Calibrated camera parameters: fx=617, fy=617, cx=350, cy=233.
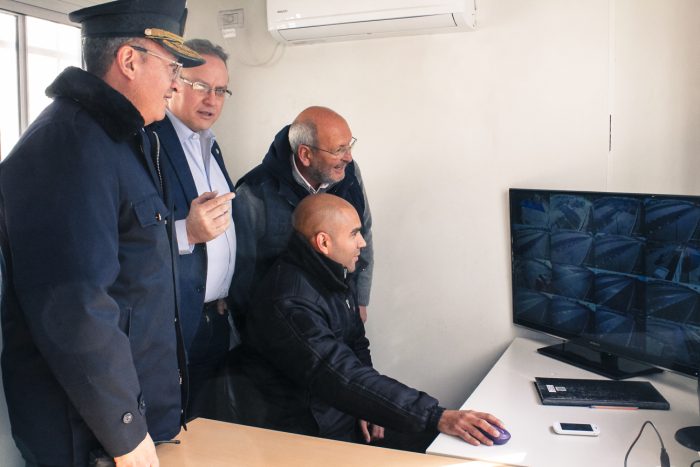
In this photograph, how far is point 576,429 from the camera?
4.88 ft

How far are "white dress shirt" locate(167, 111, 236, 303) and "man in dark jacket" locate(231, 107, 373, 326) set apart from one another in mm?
44

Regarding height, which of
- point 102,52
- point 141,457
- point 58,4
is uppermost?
point 58,4

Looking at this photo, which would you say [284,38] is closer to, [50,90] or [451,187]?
[451,187]

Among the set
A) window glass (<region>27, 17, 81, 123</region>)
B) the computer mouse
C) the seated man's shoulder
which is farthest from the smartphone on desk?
window glass (<region>27, 17, 81, 123</region>)

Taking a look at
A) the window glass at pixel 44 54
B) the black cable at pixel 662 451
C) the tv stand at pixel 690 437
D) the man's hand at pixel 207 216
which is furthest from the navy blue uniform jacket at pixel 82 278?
the tv stand at pixel 690 437

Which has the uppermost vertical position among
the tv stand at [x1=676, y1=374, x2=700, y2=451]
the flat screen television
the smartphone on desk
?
the flat screen television

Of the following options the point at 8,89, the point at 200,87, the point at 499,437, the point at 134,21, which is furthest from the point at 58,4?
the point at 499,437

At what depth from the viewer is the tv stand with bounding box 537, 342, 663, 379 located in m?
1.83

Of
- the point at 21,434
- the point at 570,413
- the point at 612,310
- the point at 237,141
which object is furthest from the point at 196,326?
the point at 612,310

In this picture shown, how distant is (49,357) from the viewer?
1071mm

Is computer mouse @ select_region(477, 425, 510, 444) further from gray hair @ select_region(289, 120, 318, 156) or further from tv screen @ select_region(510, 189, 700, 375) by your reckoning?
gray hair @ select_region(289, 120, 318, 156)

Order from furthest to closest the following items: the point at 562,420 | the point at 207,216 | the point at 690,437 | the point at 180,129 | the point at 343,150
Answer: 1. the point at 343,150
2. the point at 180,129
3. the point at 207,216
4. the point at 562,420
5. the point at 690,437

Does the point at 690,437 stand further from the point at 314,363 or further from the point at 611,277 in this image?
the point at 314,363

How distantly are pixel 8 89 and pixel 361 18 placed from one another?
44.9 inches
